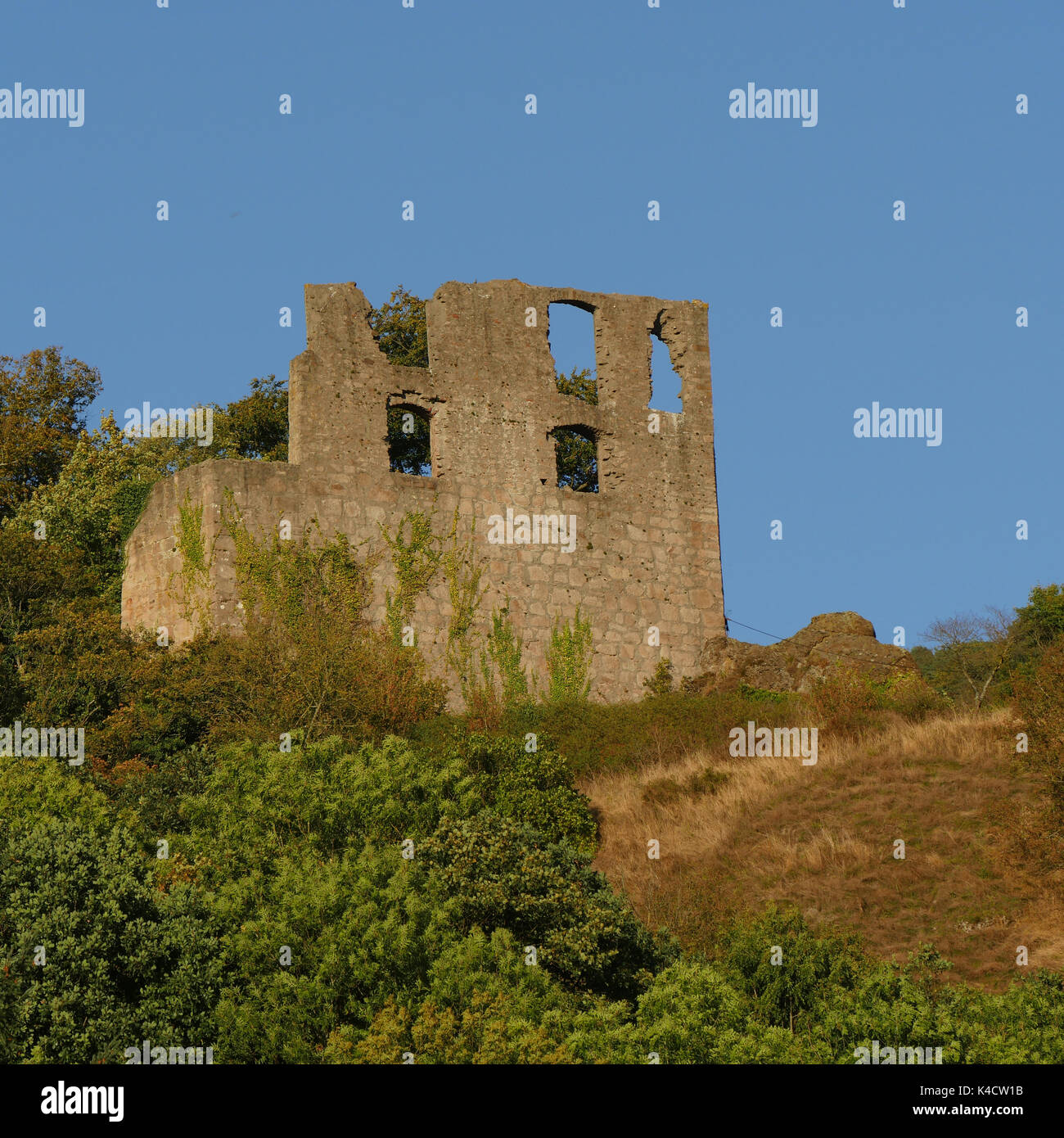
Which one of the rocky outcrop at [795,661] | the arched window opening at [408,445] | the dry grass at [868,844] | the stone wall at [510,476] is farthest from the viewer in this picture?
the arched window opening at [408,445]

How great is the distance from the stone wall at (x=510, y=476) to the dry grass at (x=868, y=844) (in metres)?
5.21

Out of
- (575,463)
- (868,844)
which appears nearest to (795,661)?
(868,844)

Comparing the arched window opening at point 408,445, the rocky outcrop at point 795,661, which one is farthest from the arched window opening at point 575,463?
the rocky outcrop at point 795,661

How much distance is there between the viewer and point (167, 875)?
62.4ft

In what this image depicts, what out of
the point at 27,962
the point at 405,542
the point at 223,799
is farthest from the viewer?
the point at 405,542

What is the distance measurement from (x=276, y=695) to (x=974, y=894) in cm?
1022

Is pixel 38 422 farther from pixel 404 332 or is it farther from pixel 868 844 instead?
pixel 868 844

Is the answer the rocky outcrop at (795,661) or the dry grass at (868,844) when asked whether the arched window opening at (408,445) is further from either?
the dry grass at (868,844)

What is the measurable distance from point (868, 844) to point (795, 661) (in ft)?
30.0

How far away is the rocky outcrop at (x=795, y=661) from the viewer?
3047 cm
